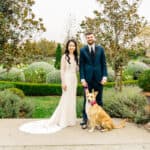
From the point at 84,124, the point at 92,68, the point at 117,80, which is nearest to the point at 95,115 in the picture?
the point at 84,124

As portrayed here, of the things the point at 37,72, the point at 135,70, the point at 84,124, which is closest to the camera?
the point at 84,124

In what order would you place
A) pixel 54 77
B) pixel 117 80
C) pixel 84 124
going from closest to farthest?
pixel 84 124 < pixel 117 80 < pixel 54 77

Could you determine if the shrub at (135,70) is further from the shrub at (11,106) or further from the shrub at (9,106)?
the shrub at (9,106)

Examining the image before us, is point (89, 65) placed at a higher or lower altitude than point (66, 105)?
higher

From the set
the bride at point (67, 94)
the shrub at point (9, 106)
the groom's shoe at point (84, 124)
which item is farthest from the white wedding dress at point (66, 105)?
the shrub at point (9, 106)

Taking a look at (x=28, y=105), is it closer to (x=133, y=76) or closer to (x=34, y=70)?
(x=34, y=70)

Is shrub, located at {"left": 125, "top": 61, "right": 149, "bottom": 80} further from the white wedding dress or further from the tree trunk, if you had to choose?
the white wedding dress

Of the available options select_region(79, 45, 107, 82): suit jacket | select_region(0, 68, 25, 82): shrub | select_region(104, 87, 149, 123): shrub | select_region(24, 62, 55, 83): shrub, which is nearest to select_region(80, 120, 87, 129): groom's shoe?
select_region(79, 45, 107, 82): suit jacket

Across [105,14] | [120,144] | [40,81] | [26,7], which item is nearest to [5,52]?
[26,7]

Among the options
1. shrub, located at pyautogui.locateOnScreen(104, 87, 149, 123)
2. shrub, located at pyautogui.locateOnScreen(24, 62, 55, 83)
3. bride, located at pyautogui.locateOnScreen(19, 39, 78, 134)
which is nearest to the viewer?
bride, located at pyautogui.locateOnScreen(19, 39, 78, 134)

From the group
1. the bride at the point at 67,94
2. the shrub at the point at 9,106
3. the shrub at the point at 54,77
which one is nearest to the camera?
the bride at the point at 67,94

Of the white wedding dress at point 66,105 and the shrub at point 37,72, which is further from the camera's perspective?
the shrub at point 37,72

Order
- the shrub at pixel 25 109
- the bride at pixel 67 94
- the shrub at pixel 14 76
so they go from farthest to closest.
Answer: the shrub at pixel 14 76, the shrub at pixel 25 109, the bride at pixel 67 94

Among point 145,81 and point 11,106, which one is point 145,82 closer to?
point 145,81
